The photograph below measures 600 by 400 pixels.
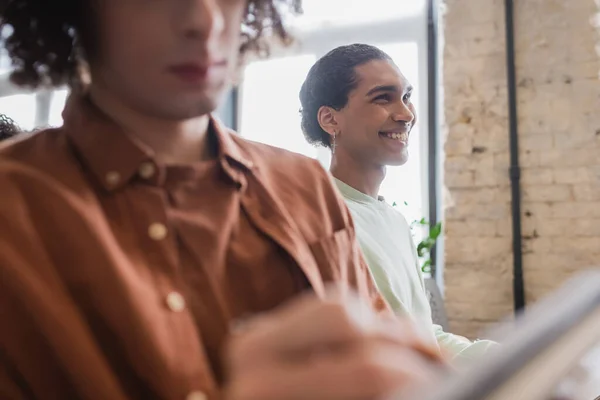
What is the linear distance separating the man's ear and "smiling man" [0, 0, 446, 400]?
0.87 metres

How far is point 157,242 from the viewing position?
0.42 m

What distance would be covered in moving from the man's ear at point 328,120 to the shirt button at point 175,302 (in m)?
1.07

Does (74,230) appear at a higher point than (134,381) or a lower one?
higher

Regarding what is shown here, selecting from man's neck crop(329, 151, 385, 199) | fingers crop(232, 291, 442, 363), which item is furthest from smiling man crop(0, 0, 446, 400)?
man's neck crop(329, 151, 385, 199)

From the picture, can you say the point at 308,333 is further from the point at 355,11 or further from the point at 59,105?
the point at 355,11

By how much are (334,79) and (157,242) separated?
3.60 feet

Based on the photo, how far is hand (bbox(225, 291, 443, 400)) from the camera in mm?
228

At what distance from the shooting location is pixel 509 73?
223 centimetres

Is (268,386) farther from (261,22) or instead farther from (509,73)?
(509,73)

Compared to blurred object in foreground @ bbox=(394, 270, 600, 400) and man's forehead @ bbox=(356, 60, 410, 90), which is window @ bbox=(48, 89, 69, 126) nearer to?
blurred object in foreground @ bbox=(394, 270, 600, 400)

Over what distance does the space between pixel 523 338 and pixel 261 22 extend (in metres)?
0.59

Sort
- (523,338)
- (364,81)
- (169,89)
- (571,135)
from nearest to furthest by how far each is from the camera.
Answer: (523,338) < (169,89) < (364,81) < (571,135)

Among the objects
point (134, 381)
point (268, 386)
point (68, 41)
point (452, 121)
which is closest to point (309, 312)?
point (268, 386)

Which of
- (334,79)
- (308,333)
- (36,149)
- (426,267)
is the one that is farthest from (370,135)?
(426,267)
